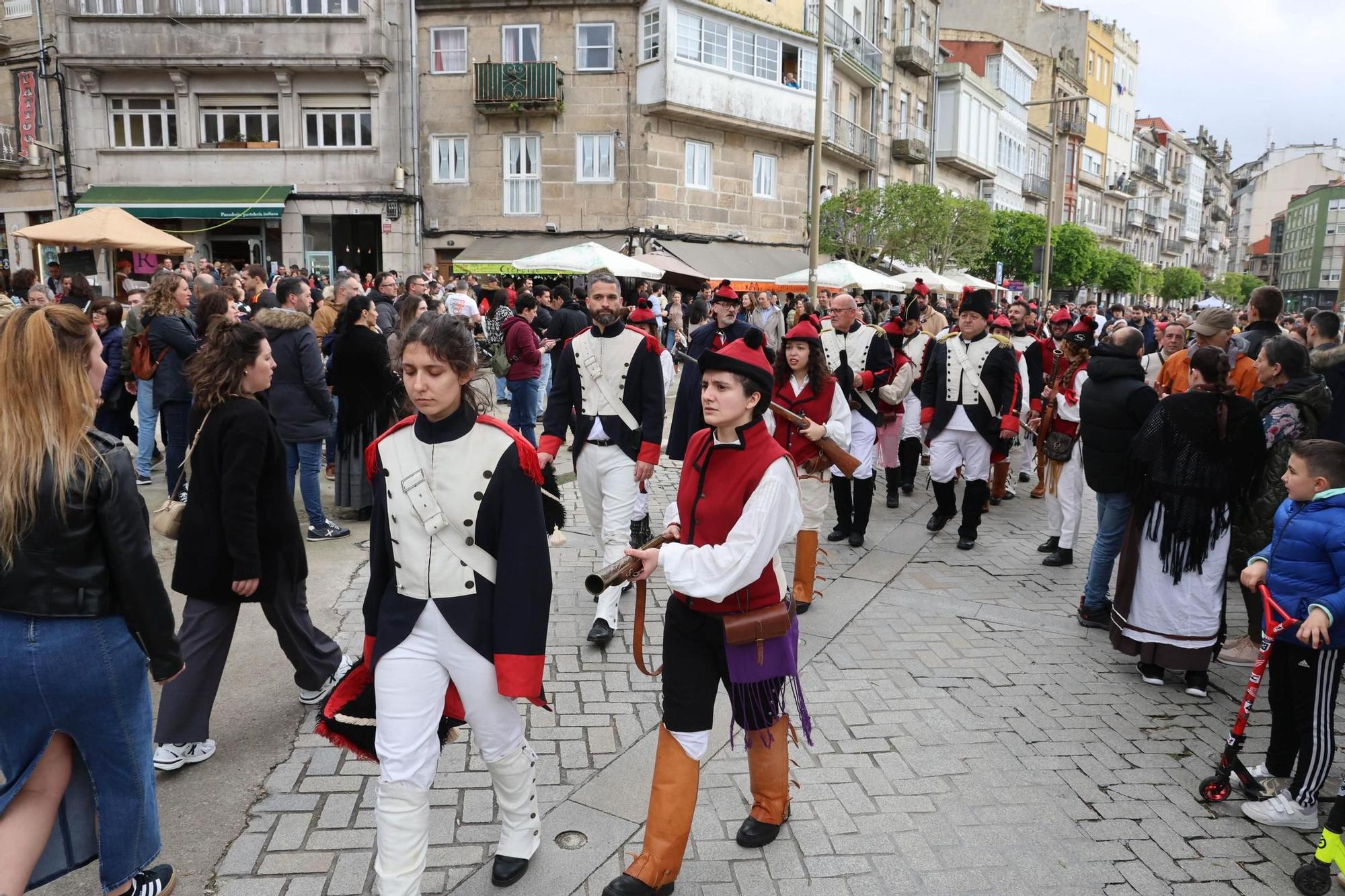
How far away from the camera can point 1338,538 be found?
11.6ft

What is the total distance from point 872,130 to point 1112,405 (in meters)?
30.6

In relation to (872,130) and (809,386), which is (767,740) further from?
(872,130)

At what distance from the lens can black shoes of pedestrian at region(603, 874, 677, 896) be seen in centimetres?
300

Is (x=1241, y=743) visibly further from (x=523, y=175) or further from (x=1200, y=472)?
(x=523, y=175)

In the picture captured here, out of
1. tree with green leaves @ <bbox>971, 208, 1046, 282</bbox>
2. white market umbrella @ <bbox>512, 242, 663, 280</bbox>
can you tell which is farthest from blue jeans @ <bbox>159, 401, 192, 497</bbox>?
tree with green leaves @ <bbox>971, 208, 1046, 282</bbox>

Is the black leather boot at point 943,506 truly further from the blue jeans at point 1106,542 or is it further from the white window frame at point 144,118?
the white window frame at point 144,118

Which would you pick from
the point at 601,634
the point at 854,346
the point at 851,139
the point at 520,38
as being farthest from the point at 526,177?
the point at 601,634

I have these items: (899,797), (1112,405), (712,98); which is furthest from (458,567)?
(712,98)

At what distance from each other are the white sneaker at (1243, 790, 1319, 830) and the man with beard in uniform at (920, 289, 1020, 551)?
4.09 meters

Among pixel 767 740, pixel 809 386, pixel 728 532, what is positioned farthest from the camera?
pixel 809 386

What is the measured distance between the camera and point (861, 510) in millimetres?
7809

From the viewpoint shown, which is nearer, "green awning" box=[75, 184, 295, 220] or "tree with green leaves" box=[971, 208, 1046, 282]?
"green awning" box=[75, 184, 295, 220]

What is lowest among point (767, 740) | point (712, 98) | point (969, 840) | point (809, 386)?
point (969, 840)

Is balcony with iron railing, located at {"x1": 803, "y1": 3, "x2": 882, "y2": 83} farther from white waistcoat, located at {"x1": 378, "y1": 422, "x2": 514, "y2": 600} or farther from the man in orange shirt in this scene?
white waistcoat, located at {"x1": 378, "y1": 422, "x2": 514, "y2": 600}
